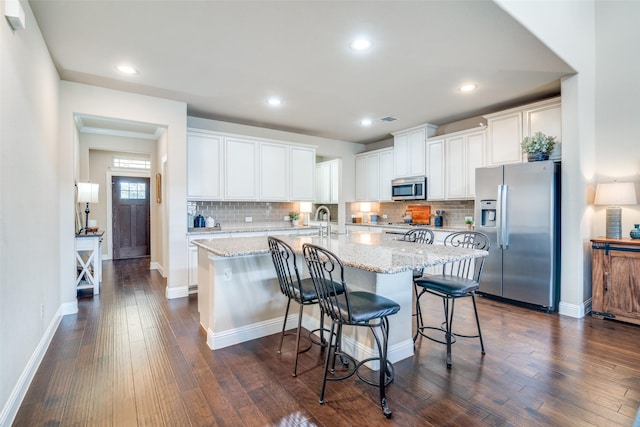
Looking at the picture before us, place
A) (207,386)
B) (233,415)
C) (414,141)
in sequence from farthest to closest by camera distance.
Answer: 1. (414,141)
2. (207,386)
3. (233,415)

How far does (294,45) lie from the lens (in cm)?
274

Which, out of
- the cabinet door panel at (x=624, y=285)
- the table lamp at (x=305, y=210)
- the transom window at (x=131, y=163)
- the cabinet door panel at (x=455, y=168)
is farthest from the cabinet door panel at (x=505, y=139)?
the transom window at (x=131, y=163)

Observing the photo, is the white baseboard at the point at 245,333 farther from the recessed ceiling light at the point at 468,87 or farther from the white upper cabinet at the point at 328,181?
the white upper cabinet at the point at 328,181

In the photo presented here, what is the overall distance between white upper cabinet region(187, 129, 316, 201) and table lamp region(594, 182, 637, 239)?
415cm

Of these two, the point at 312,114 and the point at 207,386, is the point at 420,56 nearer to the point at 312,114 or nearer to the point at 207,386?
the point at 312,114

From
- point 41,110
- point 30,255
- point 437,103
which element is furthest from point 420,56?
point 30,255

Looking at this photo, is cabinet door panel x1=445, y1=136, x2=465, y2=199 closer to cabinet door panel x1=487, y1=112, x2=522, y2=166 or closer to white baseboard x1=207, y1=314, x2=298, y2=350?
cabinet door panel x1=487, y1=112, x2=522, y2=166

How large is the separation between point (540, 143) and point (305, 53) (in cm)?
302

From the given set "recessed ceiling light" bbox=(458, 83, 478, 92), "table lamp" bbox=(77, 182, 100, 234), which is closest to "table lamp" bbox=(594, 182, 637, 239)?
"recessed ceiling light" bbox=(458, 83, 478, 92)

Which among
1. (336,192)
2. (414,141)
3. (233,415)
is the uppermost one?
(414,141)

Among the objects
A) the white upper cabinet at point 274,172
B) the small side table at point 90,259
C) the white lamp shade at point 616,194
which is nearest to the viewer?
the white lamp shade at point 616,194

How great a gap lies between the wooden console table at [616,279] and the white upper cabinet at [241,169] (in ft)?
15.2

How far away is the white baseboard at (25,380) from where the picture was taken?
5.67 feet

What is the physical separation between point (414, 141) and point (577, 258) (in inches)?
120
